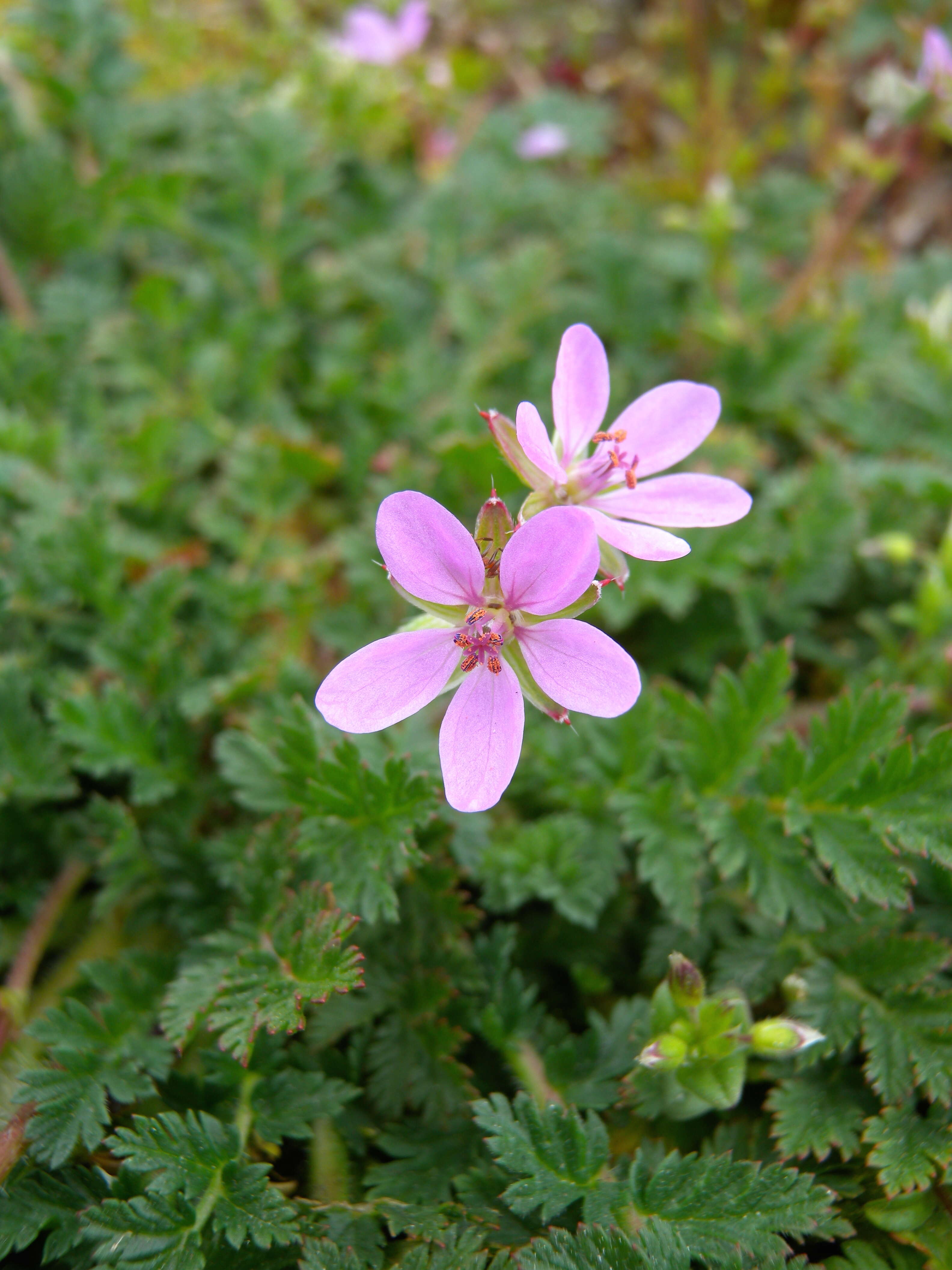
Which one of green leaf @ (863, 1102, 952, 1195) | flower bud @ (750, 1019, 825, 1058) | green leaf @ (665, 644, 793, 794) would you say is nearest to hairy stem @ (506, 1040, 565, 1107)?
flower bud @ (750, 1019, 825, 1058)

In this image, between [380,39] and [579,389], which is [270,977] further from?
[380,39]

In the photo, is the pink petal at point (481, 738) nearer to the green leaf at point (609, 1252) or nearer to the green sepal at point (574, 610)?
the green sepal at point (574, 610)

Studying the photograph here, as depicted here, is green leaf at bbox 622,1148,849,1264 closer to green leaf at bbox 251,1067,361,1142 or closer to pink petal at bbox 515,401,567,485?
green leaf at bbox 251,1067,361,1142

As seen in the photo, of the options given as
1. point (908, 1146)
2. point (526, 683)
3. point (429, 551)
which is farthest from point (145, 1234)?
point (908, 1146)

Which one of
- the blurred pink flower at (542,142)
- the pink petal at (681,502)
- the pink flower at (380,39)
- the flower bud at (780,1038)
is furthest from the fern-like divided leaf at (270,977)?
the pink flower at (380,39)

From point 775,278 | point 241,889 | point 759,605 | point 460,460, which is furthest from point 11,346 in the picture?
point 775,278

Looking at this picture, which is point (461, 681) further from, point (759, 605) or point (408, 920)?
point (759, 605)

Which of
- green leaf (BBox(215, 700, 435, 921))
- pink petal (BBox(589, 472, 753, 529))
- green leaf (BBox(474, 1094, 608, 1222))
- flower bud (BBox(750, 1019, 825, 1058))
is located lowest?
green leaf (BBox(474, 1094, 608, 1222))

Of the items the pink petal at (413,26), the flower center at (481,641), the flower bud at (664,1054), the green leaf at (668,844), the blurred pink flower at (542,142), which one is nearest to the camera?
the flower center at (481,641)
